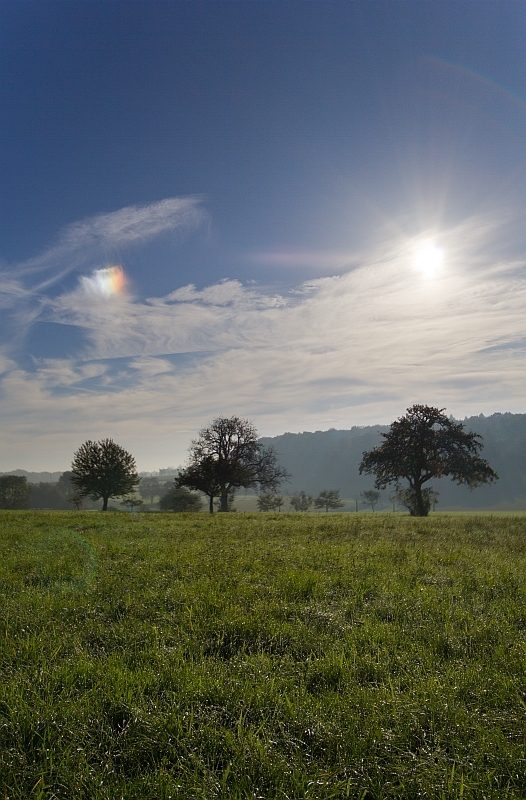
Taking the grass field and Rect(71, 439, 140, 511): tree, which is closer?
the grass field

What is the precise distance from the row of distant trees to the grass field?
38.0 metres

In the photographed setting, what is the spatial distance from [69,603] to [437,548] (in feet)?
36.8

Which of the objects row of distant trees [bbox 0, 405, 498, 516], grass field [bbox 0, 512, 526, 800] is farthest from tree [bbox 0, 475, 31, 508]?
grass field [bbox 0, 512, 526, 800]

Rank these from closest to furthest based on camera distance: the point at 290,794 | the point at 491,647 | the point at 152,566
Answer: the point at 290,794
the point at 491,647
the point at 152,566

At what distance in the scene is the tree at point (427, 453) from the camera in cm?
4394

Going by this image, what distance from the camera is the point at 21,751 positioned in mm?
3676

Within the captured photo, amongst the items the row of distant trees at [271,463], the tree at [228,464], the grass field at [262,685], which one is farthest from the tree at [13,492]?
the grass field at [262,685]

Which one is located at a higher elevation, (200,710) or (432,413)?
(432,413)

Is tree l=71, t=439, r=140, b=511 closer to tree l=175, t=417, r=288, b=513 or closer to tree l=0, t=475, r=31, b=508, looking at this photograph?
tree l=175, t=417, r=288, b=513

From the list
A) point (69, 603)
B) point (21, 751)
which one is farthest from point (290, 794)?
point (69, 603)

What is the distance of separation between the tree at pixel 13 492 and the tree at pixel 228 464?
71248mm

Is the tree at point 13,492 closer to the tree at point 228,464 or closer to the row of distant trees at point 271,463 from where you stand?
the row of distant trees at point 271,463

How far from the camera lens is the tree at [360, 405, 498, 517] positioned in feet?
144

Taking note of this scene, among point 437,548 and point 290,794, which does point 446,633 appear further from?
point 437,548
